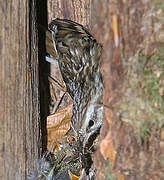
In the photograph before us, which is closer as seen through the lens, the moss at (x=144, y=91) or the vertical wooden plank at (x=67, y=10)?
the moss at (x=144, y=91)

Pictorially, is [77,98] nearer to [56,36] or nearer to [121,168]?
[56,36]

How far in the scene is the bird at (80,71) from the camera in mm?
1758

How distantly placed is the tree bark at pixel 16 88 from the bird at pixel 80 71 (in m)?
0.42

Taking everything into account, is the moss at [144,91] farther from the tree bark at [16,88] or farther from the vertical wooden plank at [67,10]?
the vertical wooden plank at [67,10]

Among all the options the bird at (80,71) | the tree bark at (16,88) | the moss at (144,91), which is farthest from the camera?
the bird at (80,71)

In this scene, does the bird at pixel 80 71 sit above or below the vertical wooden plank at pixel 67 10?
below

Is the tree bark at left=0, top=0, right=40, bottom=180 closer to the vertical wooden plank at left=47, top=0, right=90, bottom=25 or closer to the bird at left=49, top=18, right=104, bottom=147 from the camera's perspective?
the bird at left=49, top=18, right=104, bottom=147

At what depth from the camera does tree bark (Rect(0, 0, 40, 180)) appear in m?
1.31

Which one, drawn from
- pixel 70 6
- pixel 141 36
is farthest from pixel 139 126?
pixel 70 6

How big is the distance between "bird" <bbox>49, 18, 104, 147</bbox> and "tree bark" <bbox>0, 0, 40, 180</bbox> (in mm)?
417

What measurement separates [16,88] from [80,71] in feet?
2.34

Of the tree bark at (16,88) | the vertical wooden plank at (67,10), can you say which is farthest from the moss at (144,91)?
the vertical wooden plank at (67,10)

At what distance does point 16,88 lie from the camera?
1.36 m

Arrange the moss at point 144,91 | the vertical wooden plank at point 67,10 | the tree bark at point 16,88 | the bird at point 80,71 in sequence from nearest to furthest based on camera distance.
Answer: the moss at point 144,91 < the tree bark at point 16,88 < the bird at point 80,71 < the vertical wooden plank at point 67,10
